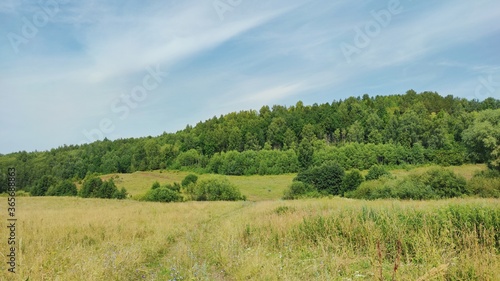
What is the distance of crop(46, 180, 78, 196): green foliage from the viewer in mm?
72812

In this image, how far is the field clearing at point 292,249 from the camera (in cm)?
635

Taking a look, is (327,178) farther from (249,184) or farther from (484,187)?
(484,187)

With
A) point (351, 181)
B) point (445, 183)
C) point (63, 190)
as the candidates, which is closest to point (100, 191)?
point (63, 190)

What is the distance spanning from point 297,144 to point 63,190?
271 feet

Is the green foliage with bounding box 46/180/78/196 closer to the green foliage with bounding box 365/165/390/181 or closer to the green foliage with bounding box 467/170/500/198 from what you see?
the green foliage with bounding box 365/165/390/181

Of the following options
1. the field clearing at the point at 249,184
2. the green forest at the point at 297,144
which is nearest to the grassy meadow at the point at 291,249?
the field clearing at the point at 249,184

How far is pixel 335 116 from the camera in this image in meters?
135

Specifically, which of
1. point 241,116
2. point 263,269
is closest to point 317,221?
point 263,269

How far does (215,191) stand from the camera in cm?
6500

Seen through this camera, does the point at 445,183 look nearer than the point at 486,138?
Yes

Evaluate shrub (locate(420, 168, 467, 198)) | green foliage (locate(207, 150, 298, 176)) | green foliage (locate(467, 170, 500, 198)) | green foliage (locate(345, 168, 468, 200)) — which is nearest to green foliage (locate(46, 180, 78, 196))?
green foliage (locate(207, 150, 298, 176))

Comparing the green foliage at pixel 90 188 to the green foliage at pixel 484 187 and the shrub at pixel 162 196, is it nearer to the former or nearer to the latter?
the shrub at pixel 162 196

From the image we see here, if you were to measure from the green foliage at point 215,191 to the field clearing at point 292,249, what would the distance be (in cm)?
5013

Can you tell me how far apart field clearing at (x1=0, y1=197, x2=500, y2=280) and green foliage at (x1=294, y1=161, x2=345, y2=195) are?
196ft
